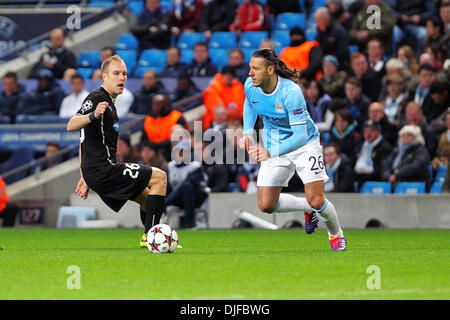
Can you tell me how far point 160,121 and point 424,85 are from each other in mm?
4691

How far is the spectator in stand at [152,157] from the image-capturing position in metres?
18.1

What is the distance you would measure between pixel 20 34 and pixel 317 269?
17848mm

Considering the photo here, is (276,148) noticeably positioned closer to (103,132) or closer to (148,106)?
(103,132)

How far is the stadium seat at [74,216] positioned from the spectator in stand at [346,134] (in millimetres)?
4441

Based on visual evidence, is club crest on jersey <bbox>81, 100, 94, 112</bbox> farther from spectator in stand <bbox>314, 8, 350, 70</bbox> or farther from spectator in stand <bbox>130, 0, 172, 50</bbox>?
spectator in stand <bbox>130, 0, 172, 50</bbox>

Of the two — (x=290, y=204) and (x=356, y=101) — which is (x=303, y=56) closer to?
(x=356, y=101)

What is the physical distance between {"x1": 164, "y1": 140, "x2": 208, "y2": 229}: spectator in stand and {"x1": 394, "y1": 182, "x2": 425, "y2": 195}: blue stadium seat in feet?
10.4

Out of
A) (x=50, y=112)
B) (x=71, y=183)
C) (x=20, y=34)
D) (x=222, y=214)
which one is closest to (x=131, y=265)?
(x=222, y=214)

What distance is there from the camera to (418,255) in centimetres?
1090

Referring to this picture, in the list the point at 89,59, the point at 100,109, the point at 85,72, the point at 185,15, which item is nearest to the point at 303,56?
the point at 185,15

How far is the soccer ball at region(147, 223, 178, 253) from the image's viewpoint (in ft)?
36.4

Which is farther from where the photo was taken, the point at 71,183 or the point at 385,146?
the point at 71,183

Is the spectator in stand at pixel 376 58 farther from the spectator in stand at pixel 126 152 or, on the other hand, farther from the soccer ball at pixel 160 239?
the soccer ball at pixel 160 239

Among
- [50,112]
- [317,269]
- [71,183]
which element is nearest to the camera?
[317,269]
